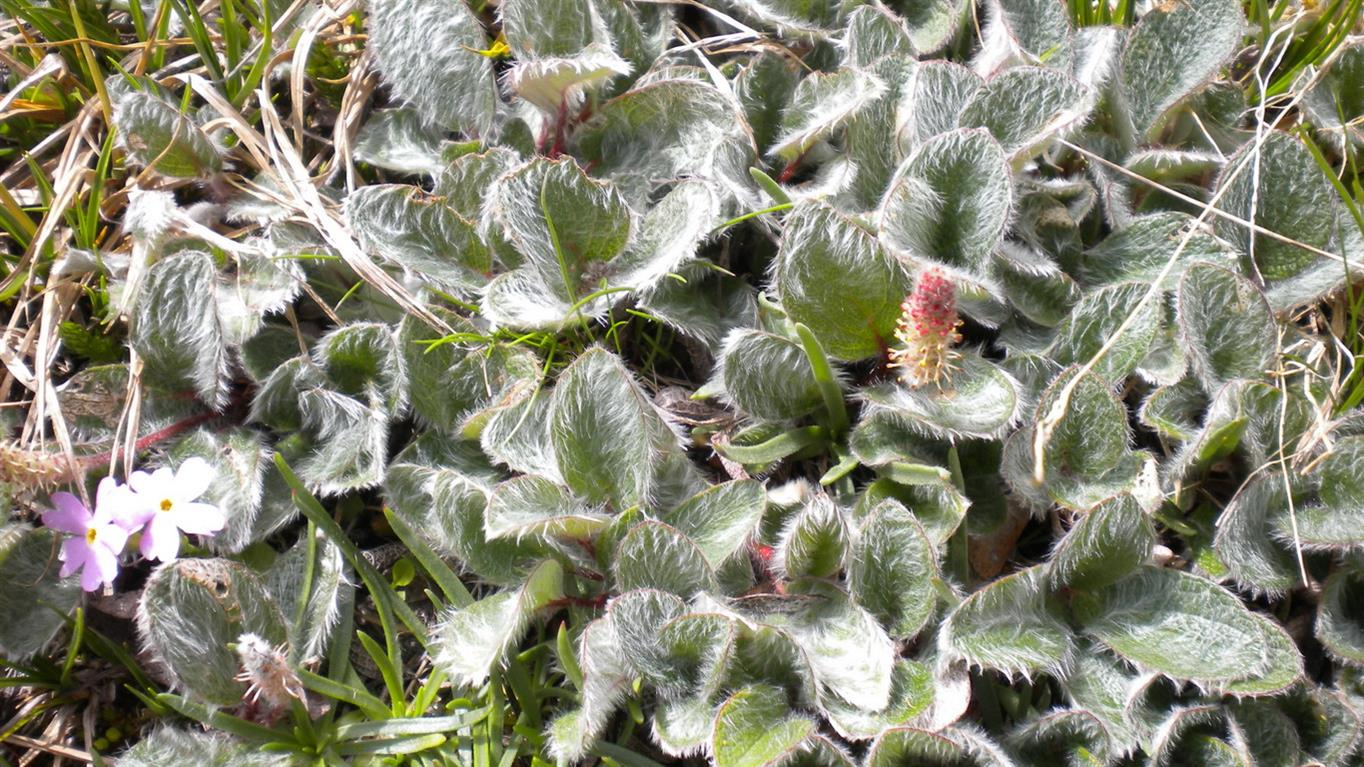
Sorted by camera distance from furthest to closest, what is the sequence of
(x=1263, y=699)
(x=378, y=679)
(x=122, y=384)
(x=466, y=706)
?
(x=122, y=384) < (x=378, y=679) < (x=466, y=706) < (x=1263, y=699)

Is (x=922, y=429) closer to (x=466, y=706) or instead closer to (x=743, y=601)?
(x=743, y=601)

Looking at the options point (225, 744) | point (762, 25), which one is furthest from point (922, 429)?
point (225, 744)

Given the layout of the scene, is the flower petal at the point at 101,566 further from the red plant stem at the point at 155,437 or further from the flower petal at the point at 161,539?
the red plant stem at the point at 155,437

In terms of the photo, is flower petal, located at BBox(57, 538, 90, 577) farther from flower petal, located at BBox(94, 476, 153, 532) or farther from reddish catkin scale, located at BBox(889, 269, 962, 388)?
reddish catkin scale, located at BBox(889, 269, 962, 388)

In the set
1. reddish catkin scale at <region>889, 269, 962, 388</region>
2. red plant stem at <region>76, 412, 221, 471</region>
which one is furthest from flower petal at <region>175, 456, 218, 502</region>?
reddish catkin scale at <region>889, 269, 962, 388</region>

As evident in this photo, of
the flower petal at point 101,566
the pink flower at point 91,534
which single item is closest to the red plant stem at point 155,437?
the pink flower at point 91,534

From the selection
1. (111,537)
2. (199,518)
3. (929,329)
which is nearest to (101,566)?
(111,537)
